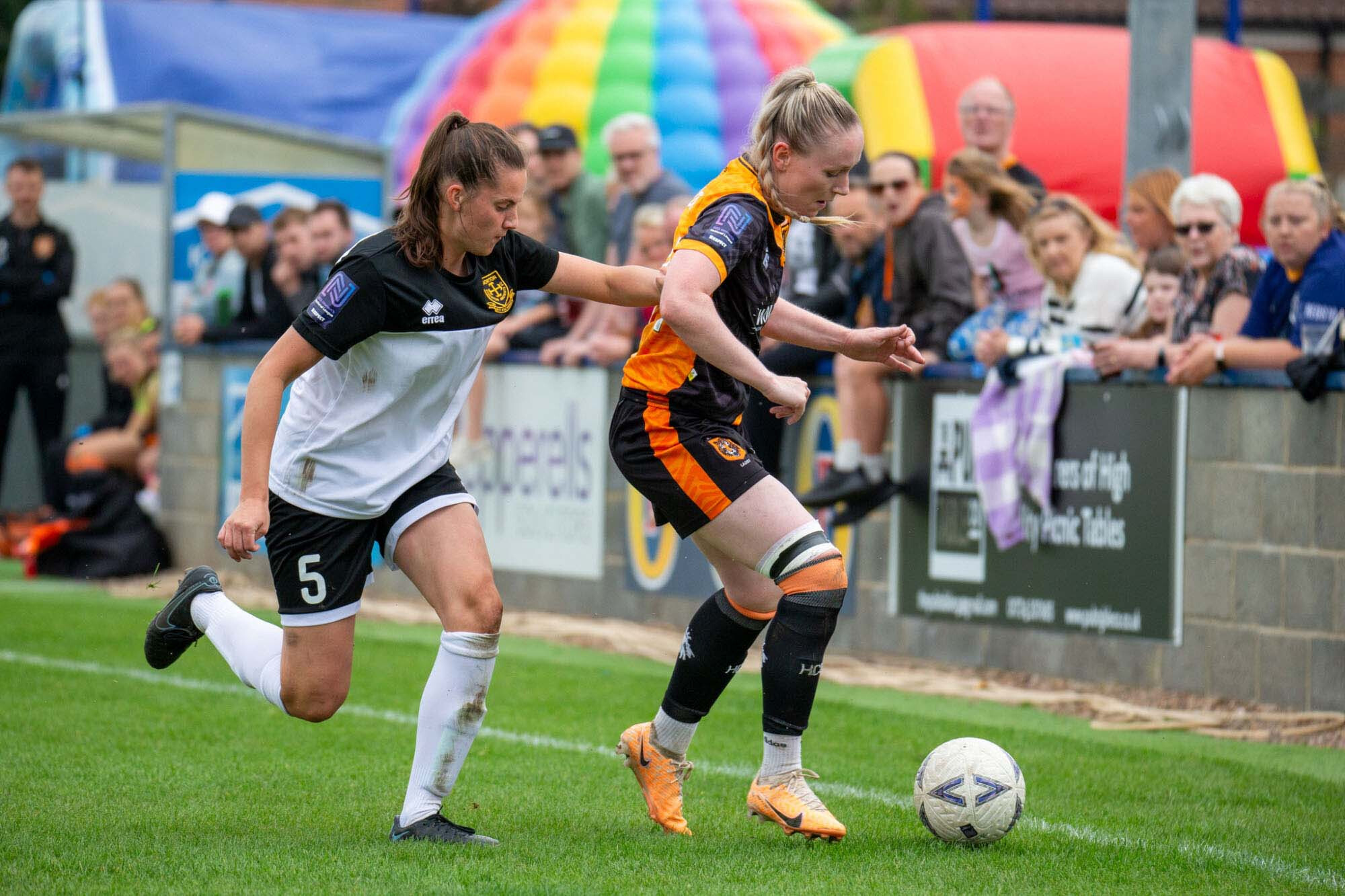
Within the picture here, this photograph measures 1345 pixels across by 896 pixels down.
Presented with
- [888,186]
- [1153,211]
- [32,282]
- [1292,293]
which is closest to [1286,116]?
[1153,211]

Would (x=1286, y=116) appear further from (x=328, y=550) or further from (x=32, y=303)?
(x=328, y=550)

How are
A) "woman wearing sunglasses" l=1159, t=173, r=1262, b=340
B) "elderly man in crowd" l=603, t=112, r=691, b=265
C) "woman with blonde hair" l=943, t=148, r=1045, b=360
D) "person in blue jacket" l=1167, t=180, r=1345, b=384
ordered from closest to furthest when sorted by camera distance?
1. "person in blue jacket" l=1167, t=180, r=1345, b=384
2. "woman wearing sunglasses" l=1159, t=173, r=1262, b=340
3. "woman with blonde hair" l=943, t=148, r=1045, b=360
4. "elderly man in crowd" l=603, t=112, r=691, b=265

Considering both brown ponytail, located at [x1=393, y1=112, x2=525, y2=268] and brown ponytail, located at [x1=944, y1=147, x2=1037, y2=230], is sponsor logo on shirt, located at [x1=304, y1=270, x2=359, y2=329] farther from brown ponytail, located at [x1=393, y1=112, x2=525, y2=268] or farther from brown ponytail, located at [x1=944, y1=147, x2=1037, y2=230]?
brown ponytail, located at [x1=944, y1=147, x2=1037, y2=230]

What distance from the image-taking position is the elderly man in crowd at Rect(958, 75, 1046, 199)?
9789 mm

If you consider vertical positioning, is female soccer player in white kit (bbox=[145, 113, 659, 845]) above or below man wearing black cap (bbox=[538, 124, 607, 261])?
below

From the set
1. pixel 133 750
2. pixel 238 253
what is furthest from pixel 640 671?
pixel 238 253

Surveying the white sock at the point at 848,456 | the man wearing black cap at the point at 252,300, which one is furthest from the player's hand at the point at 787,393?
the man wearing black cap at the point at 252,300

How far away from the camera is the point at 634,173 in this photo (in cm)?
1075

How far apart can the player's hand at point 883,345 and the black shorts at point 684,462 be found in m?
0.44

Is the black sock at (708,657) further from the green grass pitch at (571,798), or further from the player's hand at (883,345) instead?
the player's hand at (883,345)

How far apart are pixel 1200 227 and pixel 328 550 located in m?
5.09

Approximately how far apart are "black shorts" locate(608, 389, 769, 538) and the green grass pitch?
0.99 meters

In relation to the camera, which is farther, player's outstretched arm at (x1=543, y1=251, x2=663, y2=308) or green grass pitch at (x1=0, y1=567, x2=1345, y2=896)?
player's outstretched arm at (x1=543, y1=251, x2=663, y2=308)

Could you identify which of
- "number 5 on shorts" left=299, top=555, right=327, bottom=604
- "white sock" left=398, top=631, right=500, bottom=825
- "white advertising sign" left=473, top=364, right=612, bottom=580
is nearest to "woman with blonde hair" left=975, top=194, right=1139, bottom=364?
"white advertising sign" left=473, top=364, right=612, bottom=580
